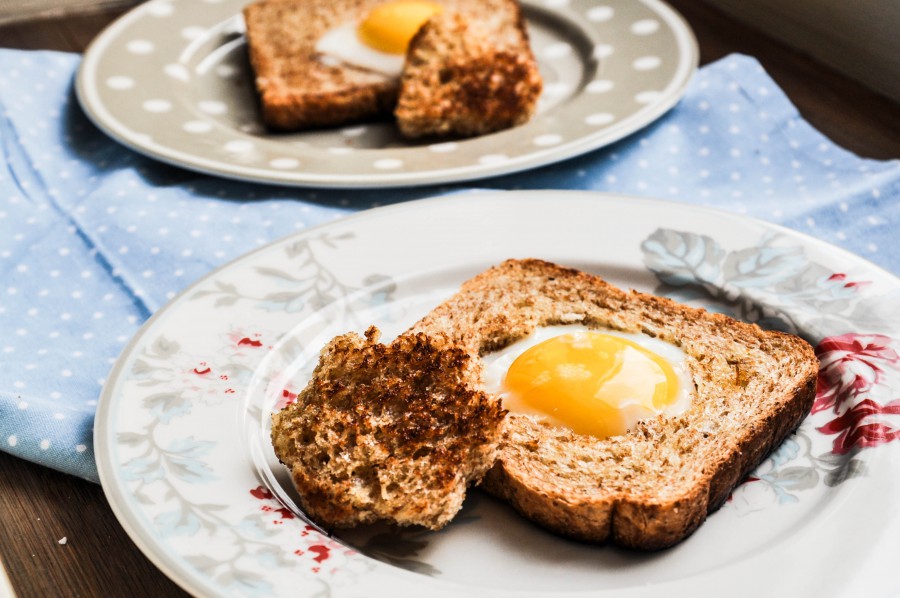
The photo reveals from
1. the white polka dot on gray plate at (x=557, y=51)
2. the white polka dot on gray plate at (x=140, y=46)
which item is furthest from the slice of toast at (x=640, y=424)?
the white polka dot on gray plate at (x=140, y=46)

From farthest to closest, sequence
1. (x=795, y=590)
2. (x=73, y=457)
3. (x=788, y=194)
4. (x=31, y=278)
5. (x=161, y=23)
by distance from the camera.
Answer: (x=161, y=23)
(x=788, y=194)
(x=31, y=278)
(x=73, y=457)
(x=795, y=590)

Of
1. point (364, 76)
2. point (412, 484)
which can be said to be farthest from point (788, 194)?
point (412, 484)

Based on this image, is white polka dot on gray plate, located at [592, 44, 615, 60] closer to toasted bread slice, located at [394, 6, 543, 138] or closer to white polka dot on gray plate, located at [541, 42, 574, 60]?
white polka dot on gray plate, located at [541, 42, 574, 60]

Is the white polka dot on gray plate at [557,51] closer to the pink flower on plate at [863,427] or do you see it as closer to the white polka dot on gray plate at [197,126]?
the white polka dot on gray plate at [197,126]

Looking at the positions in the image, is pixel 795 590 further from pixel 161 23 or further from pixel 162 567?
pixel 161 23

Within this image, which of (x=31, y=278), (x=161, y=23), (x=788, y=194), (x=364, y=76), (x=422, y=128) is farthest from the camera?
(x=161, y=23)

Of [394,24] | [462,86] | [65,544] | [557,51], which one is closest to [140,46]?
[394,24]

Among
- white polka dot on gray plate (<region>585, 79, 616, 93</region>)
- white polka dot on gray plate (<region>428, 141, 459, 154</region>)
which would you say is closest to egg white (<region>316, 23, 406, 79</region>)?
white polka dot on gray plate (<region>428, 141, 459, 154</region>)
